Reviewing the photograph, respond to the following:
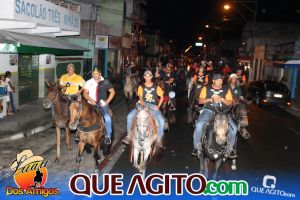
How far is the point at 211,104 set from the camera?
29.1 feet

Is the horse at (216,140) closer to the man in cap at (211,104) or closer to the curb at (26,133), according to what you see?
the man in cap at (211,104)

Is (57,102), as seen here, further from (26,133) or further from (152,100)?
(26,133)

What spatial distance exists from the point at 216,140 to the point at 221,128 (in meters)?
0.31

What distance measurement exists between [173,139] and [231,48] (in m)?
64.8

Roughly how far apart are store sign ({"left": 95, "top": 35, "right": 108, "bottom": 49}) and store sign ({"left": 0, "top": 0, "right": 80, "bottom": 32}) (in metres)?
8.60

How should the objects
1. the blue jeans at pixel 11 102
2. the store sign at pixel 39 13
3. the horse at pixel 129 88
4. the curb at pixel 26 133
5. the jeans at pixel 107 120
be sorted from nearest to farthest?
1. the jeans at pixel 107 120
2. the curb at pixel 26 133
3. the store sign at pixel 39 13
4. the blue jeans at pixel 11 102
5. the horse at pixel 129 88

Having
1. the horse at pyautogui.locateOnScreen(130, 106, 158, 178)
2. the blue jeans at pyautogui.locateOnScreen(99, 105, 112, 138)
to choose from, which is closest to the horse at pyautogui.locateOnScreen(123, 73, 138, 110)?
the blue jeans at pyautogui.locateOnScreen(99, 105, 112, 138)

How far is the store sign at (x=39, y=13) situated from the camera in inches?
530

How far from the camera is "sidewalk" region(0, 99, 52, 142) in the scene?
12586 millimetres

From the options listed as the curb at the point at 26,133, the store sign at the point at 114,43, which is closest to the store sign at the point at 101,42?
the store sign at the point at 114,43

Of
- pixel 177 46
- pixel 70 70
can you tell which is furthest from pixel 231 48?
pixel 70 70

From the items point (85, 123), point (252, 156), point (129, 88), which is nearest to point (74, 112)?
point (85, 123)

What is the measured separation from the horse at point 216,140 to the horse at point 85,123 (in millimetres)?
2536

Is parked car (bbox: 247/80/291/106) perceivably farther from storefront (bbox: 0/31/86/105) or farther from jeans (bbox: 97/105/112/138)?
jeans (bbox: 97/105/112/138)
